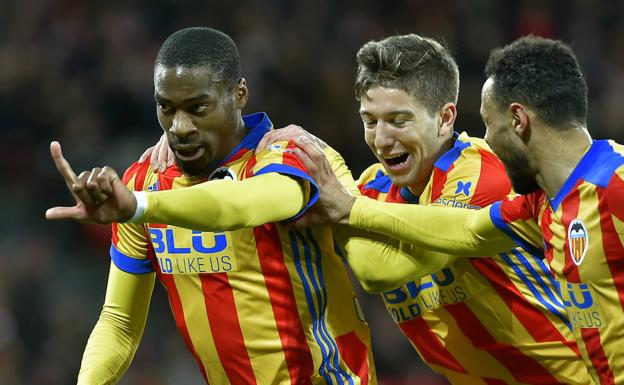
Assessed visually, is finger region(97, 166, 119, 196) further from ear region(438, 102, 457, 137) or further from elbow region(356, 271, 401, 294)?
ear region(438, 102, 457, 137)

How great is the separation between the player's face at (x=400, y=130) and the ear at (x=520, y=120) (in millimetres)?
660

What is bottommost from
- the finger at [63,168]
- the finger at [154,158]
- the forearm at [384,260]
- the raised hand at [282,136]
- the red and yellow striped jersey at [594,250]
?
the red and yellow striped jersey at [594,250]

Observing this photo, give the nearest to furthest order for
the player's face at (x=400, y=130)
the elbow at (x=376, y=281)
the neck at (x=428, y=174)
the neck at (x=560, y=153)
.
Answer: the neck at (x=560, y=153), the elbow at (x=376, y=281), the player's face at (x=400, y=130), the neck at (x=428, y=174)

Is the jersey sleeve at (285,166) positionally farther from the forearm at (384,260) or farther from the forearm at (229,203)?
the forearm at (384,260)

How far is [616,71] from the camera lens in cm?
945

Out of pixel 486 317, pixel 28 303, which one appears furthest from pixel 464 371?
pixel 28 303

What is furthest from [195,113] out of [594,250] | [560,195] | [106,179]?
[594,250]

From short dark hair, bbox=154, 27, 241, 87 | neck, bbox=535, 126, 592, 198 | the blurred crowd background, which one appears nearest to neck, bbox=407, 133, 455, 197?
neck, bbox=535, 126, 592, 198

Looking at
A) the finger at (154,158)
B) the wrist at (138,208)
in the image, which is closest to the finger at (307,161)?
the finger at (154,158)

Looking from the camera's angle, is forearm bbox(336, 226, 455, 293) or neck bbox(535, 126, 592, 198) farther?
forearm bbox(336, 226, 455, 293)

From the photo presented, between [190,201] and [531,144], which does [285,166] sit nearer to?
[190,201]

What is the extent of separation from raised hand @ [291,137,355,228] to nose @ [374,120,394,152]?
0.96 feet

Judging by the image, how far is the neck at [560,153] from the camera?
11.5 ft

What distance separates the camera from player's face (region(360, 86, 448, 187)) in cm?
420
